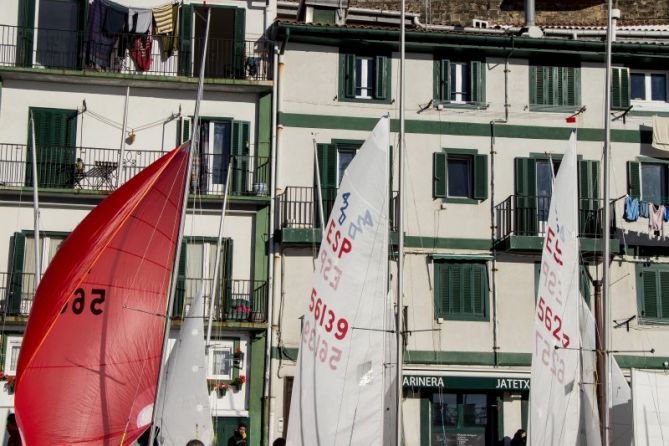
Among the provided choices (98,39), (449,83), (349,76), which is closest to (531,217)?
(449,83)

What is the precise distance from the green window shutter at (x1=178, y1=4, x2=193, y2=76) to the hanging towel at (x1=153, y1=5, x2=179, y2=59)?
16 centimetres

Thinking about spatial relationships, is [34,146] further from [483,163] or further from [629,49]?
[629,49]

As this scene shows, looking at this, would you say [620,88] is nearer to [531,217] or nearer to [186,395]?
[531,217]

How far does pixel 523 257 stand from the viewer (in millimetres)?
38812

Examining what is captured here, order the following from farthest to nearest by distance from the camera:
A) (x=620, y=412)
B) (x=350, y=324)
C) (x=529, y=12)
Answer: (x=529, y=12)
(x=620, y=412)
(x=350, y=324)

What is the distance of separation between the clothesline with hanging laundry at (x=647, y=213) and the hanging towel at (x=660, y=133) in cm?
188

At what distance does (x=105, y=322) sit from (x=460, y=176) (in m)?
18.4

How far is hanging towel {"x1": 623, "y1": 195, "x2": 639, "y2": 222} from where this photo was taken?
3878 centimetres

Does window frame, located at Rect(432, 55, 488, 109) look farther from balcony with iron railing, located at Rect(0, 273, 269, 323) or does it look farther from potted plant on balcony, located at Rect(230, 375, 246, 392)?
potted plant on balcony, located at Rect(230, 375, 246, 392)

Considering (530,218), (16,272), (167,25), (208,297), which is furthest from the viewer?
(167,25)

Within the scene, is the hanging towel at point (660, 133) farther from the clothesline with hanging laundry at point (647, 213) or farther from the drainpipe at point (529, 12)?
the drainpipe at point (529, 12)

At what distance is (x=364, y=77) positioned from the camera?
39688mm

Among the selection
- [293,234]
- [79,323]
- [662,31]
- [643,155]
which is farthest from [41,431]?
[662,31]

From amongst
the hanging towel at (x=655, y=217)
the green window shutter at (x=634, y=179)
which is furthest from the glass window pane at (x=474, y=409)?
the green window shutter at (x=634, y=179)
